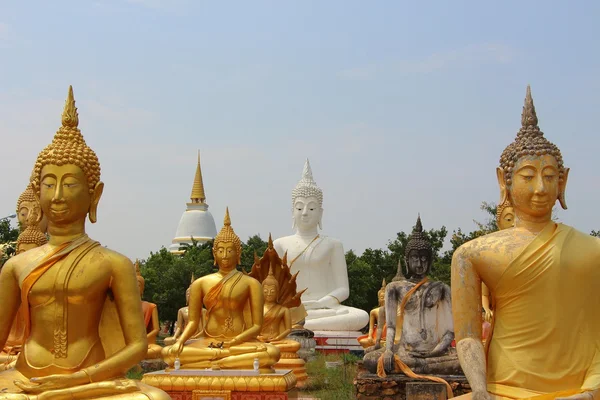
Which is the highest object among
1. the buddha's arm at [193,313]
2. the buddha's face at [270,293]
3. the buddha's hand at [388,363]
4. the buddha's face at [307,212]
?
the buddha's face at [307,212]

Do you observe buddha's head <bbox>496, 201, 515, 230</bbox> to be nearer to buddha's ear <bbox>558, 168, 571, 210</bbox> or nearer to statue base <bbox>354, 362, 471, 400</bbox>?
statue base <bbox>354, 362, 471, 400</bbox>

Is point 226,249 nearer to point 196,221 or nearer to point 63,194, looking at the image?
point 63,194

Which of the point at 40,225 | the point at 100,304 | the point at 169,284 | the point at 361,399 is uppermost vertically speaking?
the point at 169,284

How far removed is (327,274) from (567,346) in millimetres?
18905

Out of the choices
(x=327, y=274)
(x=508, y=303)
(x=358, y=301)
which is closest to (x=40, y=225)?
(x=508, y=303)

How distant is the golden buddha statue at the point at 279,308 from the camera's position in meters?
14.6

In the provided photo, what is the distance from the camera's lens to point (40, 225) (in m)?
9.57

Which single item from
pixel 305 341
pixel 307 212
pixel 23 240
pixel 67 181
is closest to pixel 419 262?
pixel 23 240

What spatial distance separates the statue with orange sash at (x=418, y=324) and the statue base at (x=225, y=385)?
3.59 ft

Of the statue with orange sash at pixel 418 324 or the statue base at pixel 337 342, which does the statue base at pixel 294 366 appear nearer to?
the statue with orange sash at pixel 418 324

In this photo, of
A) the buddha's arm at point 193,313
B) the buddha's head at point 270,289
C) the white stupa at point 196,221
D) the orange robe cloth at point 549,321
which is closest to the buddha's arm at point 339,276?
the buddha's head at point 270,289

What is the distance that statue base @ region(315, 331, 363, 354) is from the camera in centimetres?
2141

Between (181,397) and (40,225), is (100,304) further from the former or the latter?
(181,397)

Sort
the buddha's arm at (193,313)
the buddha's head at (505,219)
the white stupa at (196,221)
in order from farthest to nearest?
the white stupa at (196,221) → the buddha's head at (505,219) → the buddha's arm at (193,313)
